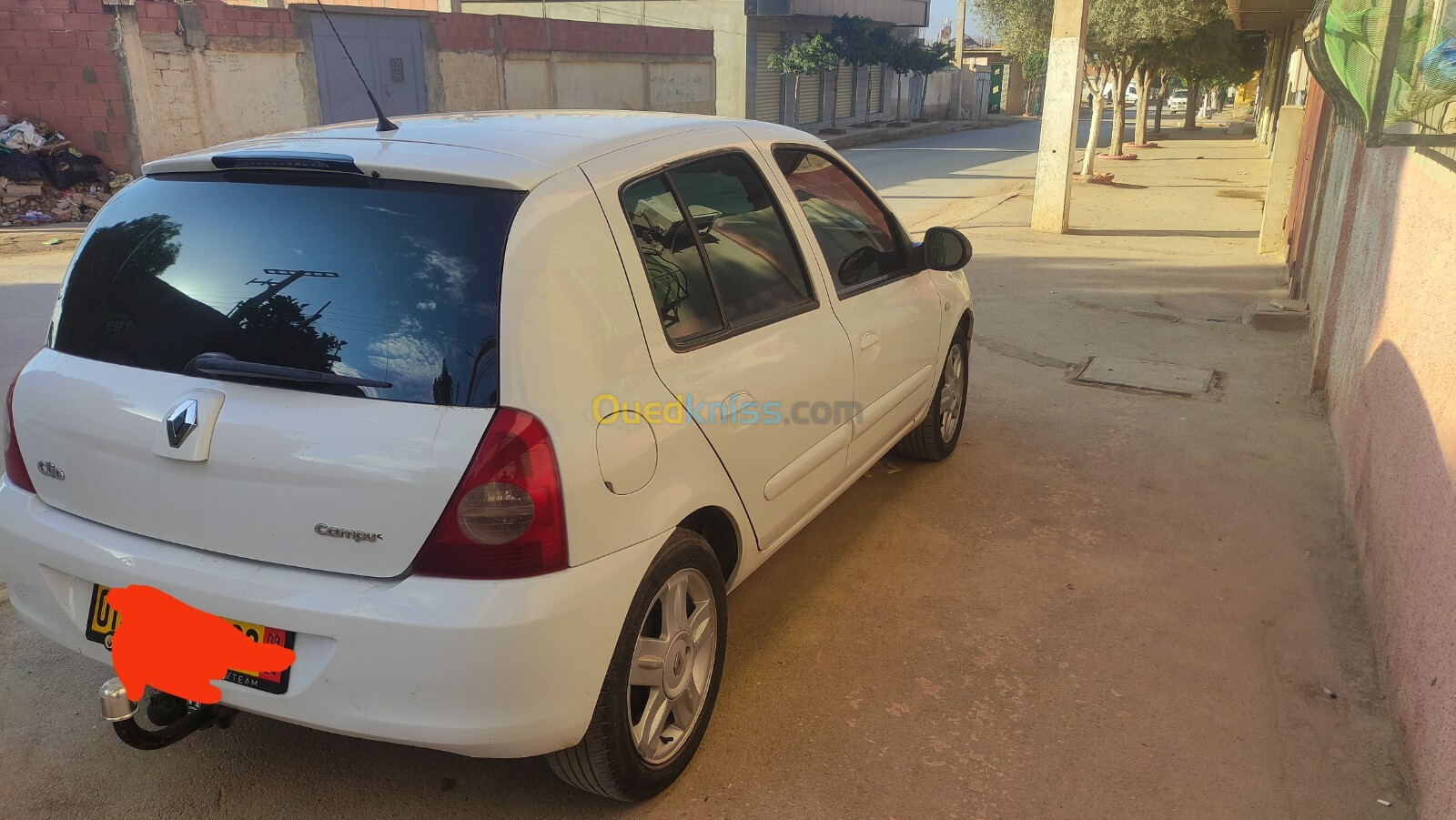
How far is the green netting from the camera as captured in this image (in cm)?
351

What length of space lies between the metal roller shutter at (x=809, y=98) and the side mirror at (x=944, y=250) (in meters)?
31.6

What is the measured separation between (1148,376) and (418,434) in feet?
18.2

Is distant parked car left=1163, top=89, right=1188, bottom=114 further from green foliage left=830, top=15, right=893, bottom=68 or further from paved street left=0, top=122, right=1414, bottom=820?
paved street left=0, top=122, right=1414, bottom=820

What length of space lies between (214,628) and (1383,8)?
13.8ft

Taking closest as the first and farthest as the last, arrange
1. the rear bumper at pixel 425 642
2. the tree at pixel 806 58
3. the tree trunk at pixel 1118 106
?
1. the rear bumper at pixel 425 642
2. the tree trunk at pixel 1118 106
3. the tree at pixel 806 58

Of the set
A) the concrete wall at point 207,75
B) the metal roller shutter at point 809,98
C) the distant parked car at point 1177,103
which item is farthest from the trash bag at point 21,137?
the distant parked car at point 1177,103

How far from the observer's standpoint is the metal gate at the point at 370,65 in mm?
18516

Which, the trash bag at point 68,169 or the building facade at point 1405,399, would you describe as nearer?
the building facade at point 1405,399

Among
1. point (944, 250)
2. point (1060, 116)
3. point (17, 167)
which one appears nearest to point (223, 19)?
point (17, 167)

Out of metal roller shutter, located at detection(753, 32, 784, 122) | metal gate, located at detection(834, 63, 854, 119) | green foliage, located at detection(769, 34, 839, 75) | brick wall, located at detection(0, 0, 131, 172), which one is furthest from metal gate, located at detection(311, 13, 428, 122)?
metal gate, located at detection(834, 63, 854, 119)

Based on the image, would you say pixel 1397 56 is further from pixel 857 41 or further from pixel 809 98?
pixel 809 98

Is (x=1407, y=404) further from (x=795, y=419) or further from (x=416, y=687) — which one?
(x=416, y=687)
